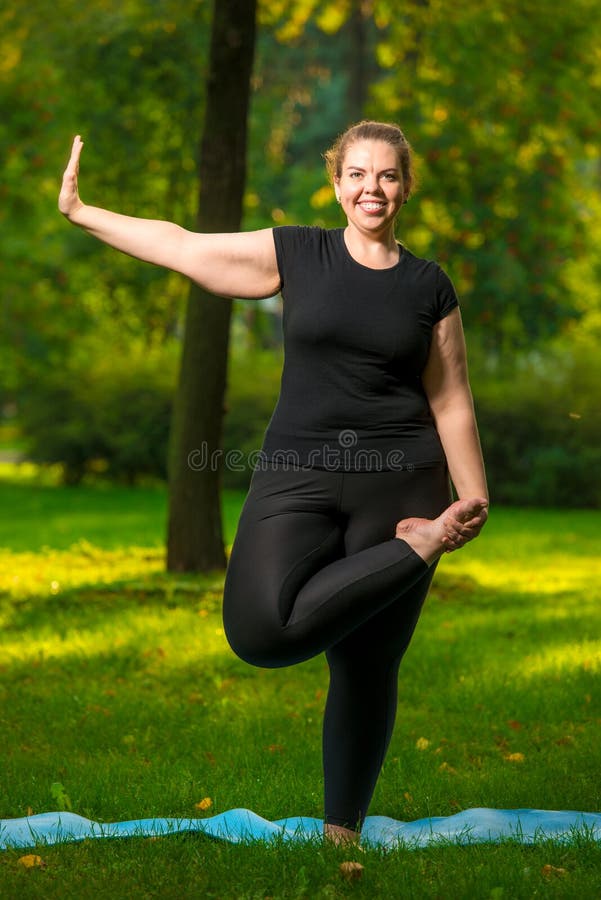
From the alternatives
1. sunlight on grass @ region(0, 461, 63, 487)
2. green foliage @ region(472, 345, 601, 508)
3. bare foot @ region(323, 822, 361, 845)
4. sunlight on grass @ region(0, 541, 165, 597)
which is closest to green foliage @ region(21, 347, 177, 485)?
sunlight on grass @ region(0, 461, 63, 487)

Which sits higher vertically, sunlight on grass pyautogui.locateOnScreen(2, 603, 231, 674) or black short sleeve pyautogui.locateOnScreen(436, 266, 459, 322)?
black short sleeve pyautogui.locateOnScreen(436, 266, 459, 322)

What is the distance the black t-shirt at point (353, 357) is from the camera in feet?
12.6

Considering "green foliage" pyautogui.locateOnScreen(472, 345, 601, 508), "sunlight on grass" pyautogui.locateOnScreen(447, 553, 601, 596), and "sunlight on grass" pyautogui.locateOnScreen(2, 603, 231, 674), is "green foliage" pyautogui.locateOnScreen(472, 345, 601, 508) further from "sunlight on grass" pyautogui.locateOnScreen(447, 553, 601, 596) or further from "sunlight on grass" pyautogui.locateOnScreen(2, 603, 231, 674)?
"sunlight on grass" pyautogui.locateOnScreen(2, 603, 231, 674)

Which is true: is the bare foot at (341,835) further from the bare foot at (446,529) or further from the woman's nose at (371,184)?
the woman's nose at (371,184)

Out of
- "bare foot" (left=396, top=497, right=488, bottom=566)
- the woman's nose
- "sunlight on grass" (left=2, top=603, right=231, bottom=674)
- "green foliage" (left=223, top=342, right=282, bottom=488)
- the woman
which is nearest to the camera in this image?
"bare foot" (left=396, top=497, right=488, bottom=566)

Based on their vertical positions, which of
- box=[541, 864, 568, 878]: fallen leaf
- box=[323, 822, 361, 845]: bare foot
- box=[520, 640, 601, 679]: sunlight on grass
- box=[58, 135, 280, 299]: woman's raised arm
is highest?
box=[58, 135, 280, 299]: woman's raised arm

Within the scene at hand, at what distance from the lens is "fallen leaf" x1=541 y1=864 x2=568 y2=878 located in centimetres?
400

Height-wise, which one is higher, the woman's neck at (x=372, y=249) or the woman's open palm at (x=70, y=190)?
the woman's open palm at (x=70, y=190)

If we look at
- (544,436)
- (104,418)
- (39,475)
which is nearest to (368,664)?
(544,436)

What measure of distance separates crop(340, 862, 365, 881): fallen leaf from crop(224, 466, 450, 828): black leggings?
10.1 inches

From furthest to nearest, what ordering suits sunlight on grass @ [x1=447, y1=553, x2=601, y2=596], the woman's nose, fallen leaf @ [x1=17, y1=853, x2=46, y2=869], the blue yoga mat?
sunlight on grass @ [x1=447, y1=553, x2=601, y2=596]
the blue yoga mat
fallen leaf @ [x1=17, y1=853, x2=46, y2=869]
the woman's nose

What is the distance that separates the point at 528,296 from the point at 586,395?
7.23ft

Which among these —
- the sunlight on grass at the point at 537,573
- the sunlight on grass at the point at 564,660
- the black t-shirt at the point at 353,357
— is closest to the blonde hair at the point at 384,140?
the black t-shirt at the point at 353,357

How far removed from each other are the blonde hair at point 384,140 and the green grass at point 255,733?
224 centimetres
